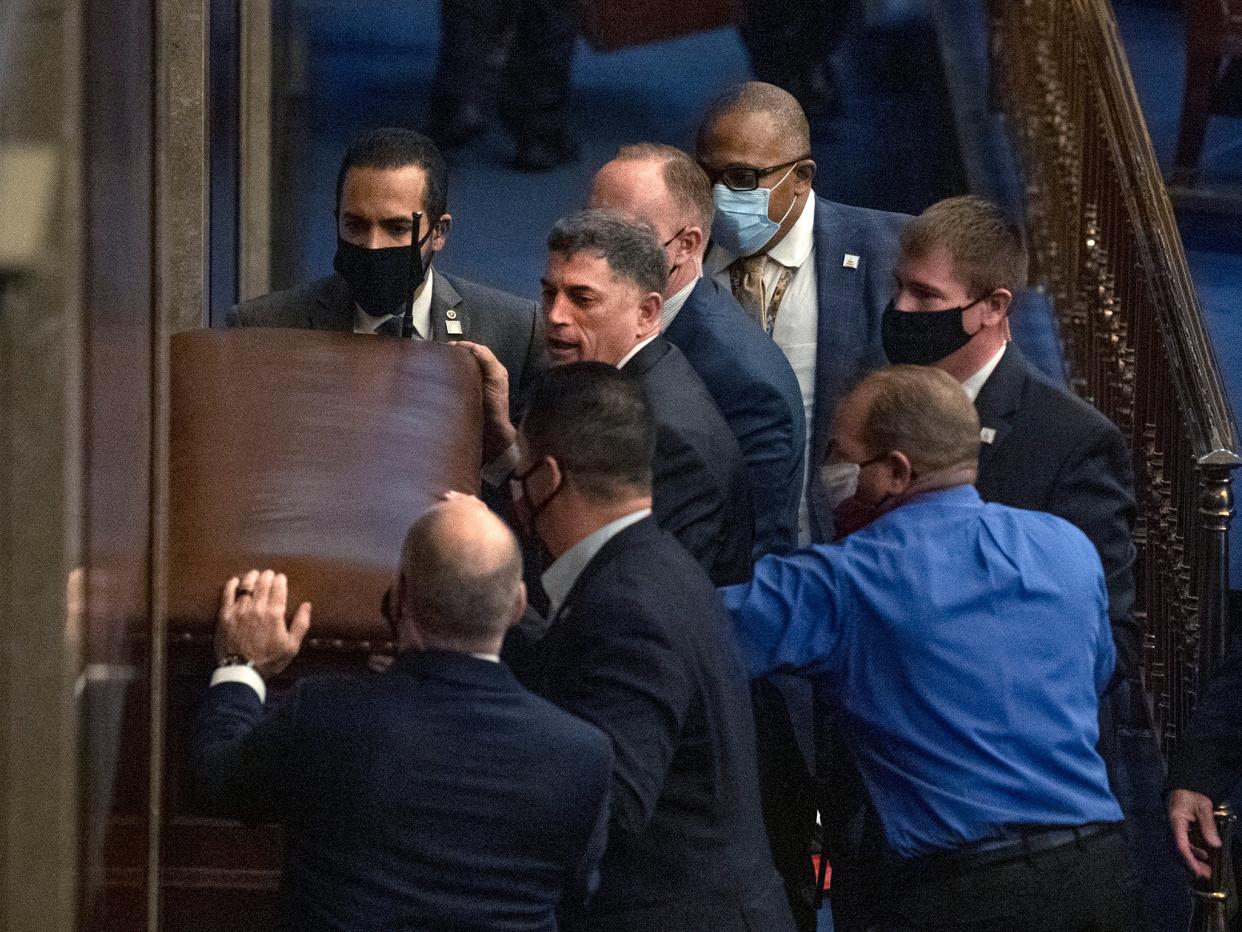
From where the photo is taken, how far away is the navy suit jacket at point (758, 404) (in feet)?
12.5

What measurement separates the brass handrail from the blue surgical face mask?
102cm

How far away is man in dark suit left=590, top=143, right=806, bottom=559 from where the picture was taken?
383 centimetres

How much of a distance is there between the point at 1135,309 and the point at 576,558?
2887 millimetres

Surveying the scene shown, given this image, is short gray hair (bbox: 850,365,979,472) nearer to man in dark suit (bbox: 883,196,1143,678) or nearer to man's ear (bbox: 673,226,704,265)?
man in dark suit (bbox: 883,196,1143,678)

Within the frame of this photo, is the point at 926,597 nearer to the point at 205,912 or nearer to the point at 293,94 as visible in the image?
the point at 205,912

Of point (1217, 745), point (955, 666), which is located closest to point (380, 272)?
point (955, 666)

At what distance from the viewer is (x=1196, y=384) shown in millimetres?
4617

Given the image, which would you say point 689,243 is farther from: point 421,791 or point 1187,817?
point 421,791

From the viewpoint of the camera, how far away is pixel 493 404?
3.72 meters

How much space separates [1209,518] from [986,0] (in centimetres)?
428

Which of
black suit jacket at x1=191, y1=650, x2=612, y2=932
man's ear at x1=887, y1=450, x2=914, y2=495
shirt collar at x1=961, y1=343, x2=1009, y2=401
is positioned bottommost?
black suit jacket at x1=191, y1=650, x2=612, y2=932

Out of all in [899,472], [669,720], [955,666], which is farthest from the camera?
[899,472]

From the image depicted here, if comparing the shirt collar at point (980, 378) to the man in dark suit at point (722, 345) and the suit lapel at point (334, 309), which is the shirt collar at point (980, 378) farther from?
the suit lapel at point (334, 309)

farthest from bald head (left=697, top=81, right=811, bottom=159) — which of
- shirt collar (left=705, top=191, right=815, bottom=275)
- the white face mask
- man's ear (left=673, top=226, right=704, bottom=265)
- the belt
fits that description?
the belt
